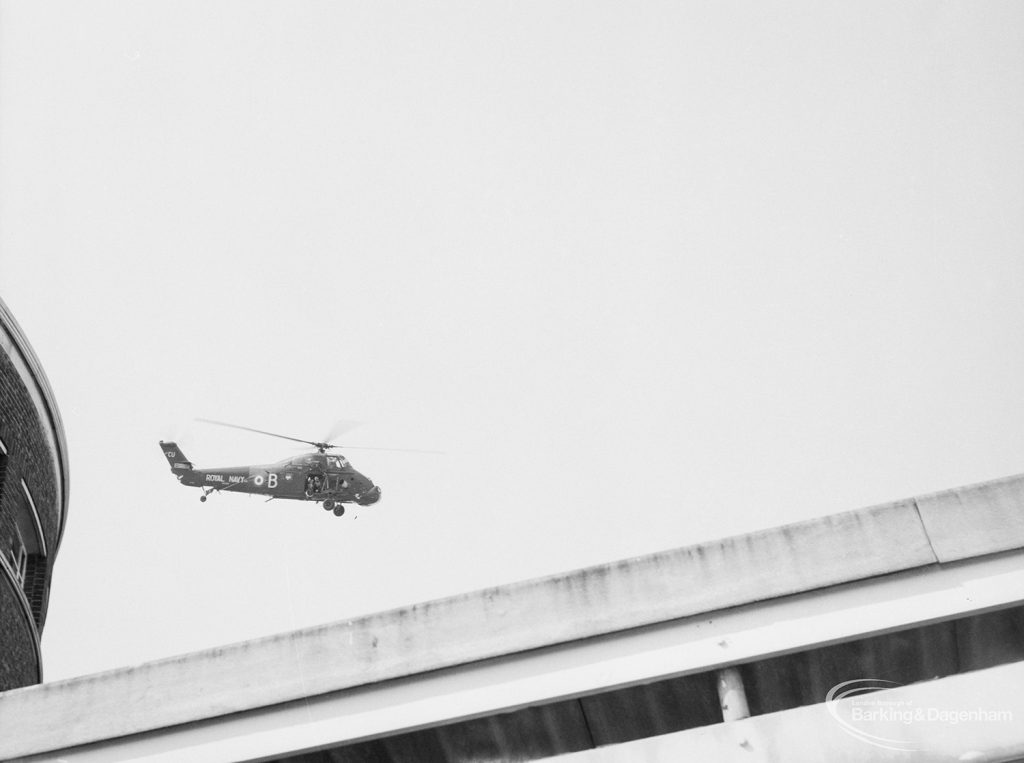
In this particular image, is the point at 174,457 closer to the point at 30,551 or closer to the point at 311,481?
the point at 311,481

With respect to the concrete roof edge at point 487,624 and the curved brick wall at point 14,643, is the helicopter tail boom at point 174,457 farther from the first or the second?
the concrete roof edge at point 487,624

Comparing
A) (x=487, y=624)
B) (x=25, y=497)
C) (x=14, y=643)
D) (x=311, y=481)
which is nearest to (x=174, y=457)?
(x=311, y=481)

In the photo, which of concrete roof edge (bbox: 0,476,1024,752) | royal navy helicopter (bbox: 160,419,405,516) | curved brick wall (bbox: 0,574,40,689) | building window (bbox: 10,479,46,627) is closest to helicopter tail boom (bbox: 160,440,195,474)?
royal navy helicopter (bbox: 160,419,405,516)

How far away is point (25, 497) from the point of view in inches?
640

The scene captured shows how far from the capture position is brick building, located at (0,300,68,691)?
14.9m

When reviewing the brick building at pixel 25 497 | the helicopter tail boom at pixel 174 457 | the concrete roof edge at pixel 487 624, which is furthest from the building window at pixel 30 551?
the helicopter tail boom at pixel 174 457

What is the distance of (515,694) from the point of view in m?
7.06

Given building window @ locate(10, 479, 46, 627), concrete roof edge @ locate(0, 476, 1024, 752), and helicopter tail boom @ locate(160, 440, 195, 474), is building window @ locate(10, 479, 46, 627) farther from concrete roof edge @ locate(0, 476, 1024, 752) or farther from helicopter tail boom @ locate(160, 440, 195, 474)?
helicopter tail boom @ locate(160, 440, 195, 474)

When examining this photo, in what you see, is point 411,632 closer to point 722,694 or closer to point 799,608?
point 722,694

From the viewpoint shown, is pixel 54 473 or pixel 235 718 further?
pixel 54 473

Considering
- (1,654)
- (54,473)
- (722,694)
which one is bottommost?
(722,694)

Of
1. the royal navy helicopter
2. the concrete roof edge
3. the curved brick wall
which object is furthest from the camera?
the royal navy helicopter

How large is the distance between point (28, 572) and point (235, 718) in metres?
11.7

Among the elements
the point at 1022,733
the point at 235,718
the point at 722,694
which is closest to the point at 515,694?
the point at 722,694
